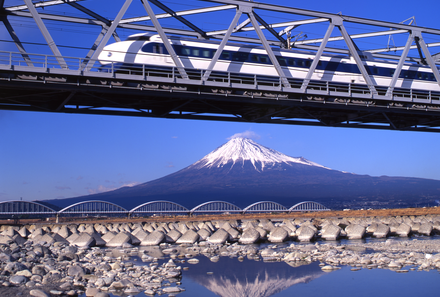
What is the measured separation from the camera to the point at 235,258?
19.3 m

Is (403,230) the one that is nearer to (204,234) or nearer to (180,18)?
(204,234)

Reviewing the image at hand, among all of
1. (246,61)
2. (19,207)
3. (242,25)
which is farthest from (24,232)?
(242,25)

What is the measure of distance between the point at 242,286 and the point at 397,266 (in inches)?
263

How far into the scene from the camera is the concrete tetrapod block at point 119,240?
886 inches

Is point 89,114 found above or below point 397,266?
above

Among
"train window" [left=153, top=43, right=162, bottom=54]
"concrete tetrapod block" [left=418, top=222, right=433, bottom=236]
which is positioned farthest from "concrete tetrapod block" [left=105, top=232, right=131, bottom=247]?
"concrete tetrapod block" [left=418, top=222, right=433, bottom=236]

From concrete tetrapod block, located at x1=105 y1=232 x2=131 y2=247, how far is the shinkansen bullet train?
10039 mm

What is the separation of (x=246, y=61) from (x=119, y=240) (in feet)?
50.8

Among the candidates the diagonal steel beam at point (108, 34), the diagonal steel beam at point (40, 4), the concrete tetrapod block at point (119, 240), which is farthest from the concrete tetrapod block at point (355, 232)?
the diagonal steel beam at point (40, 4)

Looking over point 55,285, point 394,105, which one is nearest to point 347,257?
point 55,285

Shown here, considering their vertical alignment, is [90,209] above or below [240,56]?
below

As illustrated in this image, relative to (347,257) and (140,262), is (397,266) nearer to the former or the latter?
(347,257)

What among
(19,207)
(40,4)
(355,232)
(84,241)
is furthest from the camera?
(19,207)

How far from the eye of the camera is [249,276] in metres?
16.3
